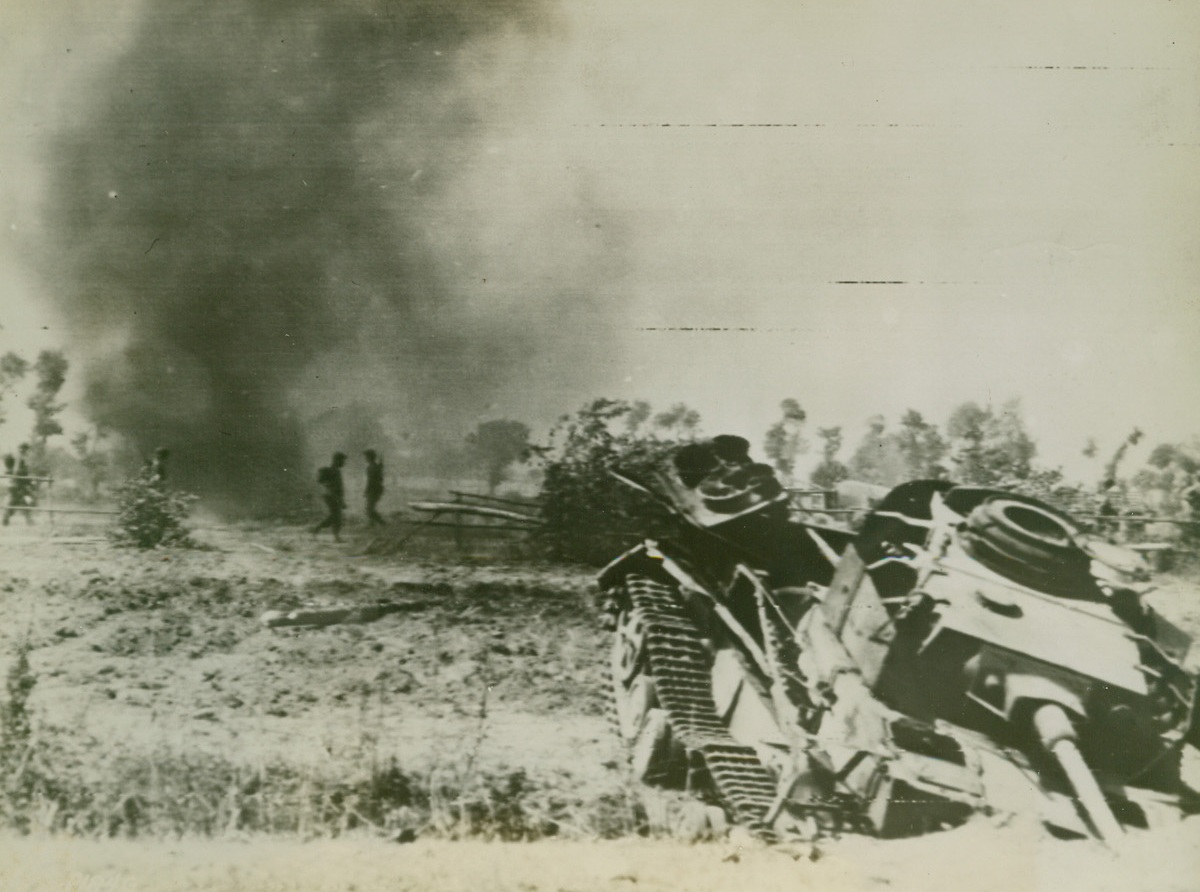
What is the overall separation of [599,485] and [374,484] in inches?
49.0

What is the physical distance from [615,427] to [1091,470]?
2.65 metres

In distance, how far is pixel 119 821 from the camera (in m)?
4.71


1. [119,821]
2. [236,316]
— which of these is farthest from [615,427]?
[119,821]

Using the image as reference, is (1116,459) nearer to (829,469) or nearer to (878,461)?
(878,461)

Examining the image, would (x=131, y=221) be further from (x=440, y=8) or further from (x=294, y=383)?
(x=440, y=8)

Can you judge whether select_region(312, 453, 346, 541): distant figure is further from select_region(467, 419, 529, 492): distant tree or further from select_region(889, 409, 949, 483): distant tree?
select_region(889, 409, 949, 483): distant tree

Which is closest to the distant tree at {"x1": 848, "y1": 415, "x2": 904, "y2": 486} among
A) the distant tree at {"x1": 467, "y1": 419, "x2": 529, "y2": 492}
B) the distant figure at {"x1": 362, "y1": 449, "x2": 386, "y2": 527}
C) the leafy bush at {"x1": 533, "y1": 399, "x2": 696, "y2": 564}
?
the leafy bush at {"x1": 533, "y1": 399, "x2": 696, "y2": 564}

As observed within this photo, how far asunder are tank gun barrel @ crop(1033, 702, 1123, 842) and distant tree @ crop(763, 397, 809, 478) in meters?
1.78

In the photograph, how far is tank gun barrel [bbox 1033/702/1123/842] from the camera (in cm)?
453

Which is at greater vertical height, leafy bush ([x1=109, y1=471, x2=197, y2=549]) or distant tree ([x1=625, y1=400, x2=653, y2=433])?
distant tree ([x1=625, y1=400, x2=653, y2=433])

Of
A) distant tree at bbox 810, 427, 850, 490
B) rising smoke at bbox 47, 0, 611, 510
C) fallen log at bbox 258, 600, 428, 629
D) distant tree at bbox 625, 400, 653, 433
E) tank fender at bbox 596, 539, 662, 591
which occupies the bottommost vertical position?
fallen log at bbox 258, 600, 428, 629

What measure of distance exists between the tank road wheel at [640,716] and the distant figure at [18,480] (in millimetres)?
3450

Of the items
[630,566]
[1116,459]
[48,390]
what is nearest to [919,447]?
[1116,459]

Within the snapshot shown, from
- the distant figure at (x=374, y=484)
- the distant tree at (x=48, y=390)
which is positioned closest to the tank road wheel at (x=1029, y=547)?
the distant figure at (x=374, y=484)
